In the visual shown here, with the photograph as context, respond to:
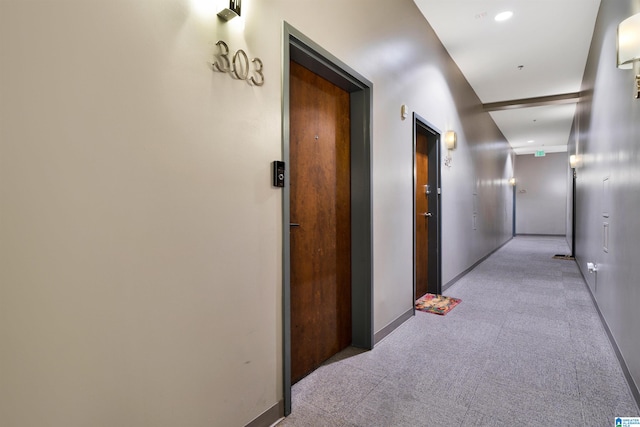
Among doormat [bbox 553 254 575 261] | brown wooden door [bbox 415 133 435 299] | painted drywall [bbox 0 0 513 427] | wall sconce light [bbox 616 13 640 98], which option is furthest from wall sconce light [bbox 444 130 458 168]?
doormat [bbox 553 254 575 261]

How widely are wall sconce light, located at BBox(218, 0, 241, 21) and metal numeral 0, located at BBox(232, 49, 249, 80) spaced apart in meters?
0.13

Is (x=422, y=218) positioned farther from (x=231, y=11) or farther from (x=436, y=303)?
(x=231, y=11)

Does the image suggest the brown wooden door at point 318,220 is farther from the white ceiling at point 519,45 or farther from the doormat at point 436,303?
the white ceiling at point 519,45

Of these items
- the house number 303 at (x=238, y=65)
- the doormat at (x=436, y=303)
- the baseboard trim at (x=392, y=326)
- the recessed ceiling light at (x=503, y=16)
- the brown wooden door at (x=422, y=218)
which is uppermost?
the recessed ceiling light at (x=503, y=16)

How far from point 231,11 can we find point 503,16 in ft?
11.2

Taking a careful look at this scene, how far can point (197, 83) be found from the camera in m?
1.35

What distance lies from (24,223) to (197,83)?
76cm

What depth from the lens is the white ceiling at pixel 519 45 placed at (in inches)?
136

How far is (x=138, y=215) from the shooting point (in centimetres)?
116

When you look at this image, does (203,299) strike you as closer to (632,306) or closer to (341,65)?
(341,65)

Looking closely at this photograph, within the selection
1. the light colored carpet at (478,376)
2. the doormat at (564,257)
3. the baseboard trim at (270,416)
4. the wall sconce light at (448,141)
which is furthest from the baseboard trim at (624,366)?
the doormat at (564,257)

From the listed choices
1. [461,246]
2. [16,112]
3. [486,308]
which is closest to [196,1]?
[16,112]

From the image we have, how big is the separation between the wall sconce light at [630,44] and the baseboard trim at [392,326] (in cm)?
219

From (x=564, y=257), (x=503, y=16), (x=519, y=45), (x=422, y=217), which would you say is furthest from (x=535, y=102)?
(x=422, y=217)
